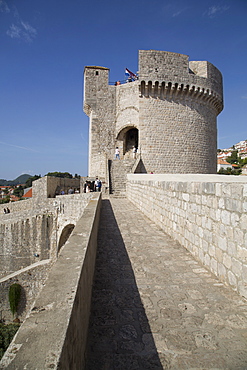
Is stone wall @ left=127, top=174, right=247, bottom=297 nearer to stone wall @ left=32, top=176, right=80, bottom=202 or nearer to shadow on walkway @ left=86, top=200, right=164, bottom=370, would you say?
shadow on walkway @ left=86, top=200, right=164, bottom=370

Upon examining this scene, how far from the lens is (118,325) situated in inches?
86.4

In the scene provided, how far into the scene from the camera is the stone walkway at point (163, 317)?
180 centimetres

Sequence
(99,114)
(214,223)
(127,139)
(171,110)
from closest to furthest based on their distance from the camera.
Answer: (214,223)
(171,110)
(99,114)
(127,139)

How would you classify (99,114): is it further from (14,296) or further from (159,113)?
(14,296)

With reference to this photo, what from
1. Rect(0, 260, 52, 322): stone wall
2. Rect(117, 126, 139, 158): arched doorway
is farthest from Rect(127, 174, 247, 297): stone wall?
Rect(117, 126, 139, 158): arched doorway

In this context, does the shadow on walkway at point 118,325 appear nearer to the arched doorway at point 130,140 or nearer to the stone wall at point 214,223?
the stone wall at point 214,223

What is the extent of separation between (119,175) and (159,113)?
5.38 m

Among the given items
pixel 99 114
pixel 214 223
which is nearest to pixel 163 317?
pixel 214 223

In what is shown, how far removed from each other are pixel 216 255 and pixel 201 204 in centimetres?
75

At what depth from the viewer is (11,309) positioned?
996 centimetres

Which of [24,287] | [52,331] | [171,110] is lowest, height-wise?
[24,287]

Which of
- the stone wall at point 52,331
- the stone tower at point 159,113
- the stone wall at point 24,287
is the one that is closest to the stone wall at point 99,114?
the stone tower at point 159,113

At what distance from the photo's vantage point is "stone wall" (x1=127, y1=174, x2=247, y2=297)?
2.58 metres

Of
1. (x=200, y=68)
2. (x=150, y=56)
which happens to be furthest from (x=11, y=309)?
(x=200, y=68)
